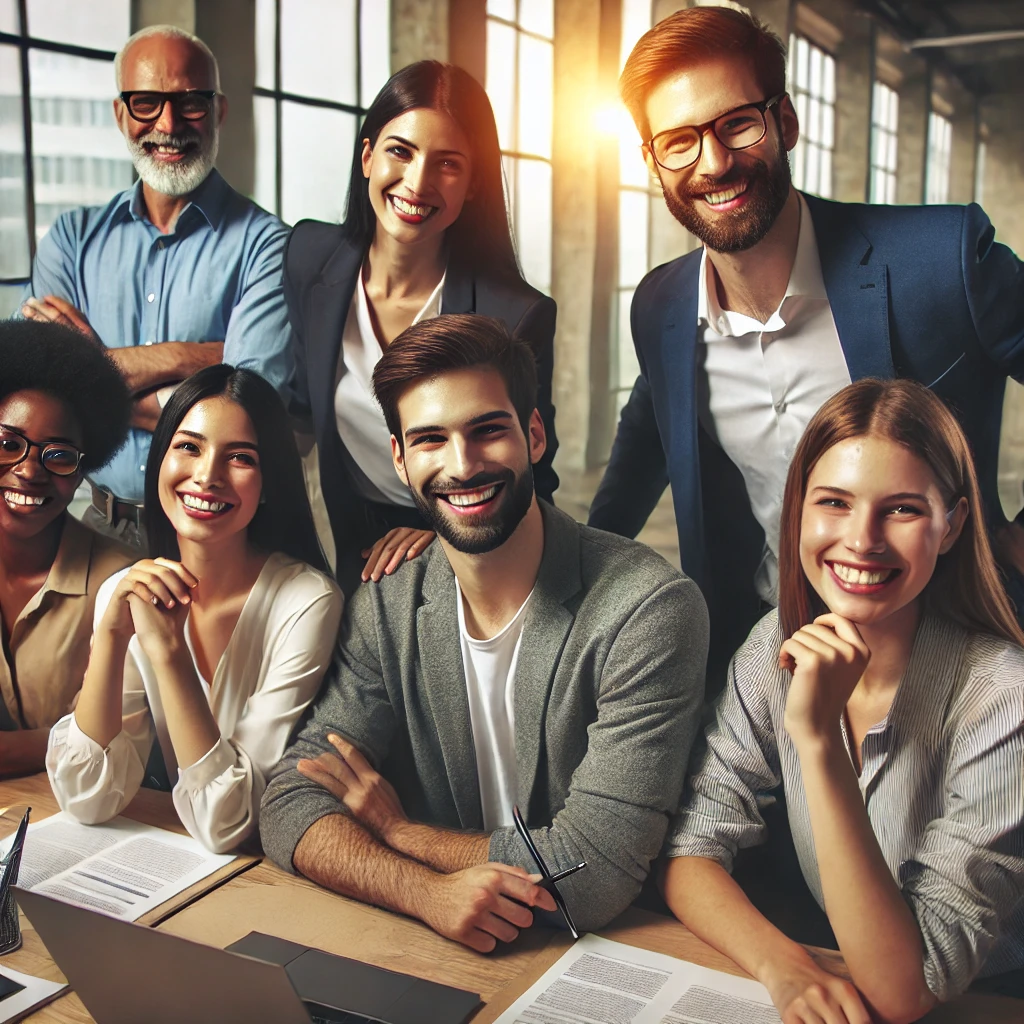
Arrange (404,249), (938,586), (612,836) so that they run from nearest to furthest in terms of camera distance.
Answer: (938,586)
(612,836)
(404,249)

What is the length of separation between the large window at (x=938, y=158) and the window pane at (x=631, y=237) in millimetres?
501

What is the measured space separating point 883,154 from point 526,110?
72cm

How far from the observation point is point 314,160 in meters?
2.57

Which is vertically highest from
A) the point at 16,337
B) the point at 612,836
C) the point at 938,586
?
the point at 16,337

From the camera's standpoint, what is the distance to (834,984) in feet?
5.90

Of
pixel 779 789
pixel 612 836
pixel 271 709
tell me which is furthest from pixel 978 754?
pixel 271 709

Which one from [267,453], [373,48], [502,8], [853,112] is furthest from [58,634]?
[853,112]

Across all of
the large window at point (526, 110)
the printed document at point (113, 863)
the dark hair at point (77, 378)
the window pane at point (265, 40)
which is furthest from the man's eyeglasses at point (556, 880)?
the window pane at point (265, 40)

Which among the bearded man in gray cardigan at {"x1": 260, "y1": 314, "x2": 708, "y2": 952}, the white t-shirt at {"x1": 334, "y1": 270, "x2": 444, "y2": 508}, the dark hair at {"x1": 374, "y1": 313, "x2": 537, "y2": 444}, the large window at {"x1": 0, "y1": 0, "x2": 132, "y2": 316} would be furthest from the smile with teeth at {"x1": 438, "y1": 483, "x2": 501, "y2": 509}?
the large window at {"x1": 0, "y1": 0, "x2": 132, "y2": 316}

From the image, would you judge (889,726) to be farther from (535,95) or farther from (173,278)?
(173,278)

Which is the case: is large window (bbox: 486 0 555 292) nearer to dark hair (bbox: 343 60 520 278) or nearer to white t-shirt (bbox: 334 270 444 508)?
dark hair (bbox: 343 60 520 278)

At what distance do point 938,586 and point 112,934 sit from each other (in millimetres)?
1502

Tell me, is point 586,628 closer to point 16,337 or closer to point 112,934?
point 112,934

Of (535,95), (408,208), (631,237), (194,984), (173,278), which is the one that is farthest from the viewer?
(173,278)
